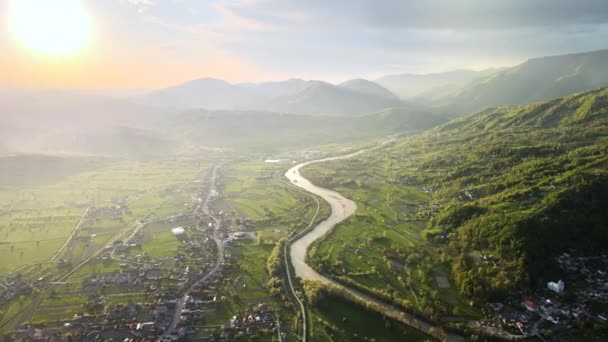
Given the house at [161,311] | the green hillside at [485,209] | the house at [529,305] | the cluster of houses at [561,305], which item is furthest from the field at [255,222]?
the house at [529,305]

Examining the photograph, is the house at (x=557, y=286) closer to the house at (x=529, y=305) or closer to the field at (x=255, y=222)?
the house at (x=529, y=305)

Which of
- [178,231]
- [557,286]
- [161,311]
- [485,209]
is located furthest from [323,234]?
[557,286]

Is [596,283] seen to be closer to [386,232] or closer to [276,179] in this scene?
[386,232]

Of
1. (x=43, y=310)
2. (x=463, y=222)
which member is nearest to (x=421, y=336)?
(x=463, y=222)

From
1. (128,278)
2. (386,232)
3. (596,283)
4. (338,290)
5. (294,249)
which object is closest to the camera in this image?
(596,283)

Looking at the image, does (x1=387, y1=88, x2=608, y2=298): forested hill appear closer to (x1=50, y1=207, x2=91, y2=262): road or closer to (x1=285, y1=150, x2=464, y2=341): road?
(x1=285, y1=150, x2=464, y2=341): road

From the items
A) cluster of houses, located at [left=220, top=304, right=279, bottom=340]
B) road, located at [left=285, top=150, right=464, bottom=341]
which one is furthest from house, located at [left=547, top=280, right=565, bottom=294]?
cluster of houses, located at [left=220, top=304, right=279, bottom=340]
